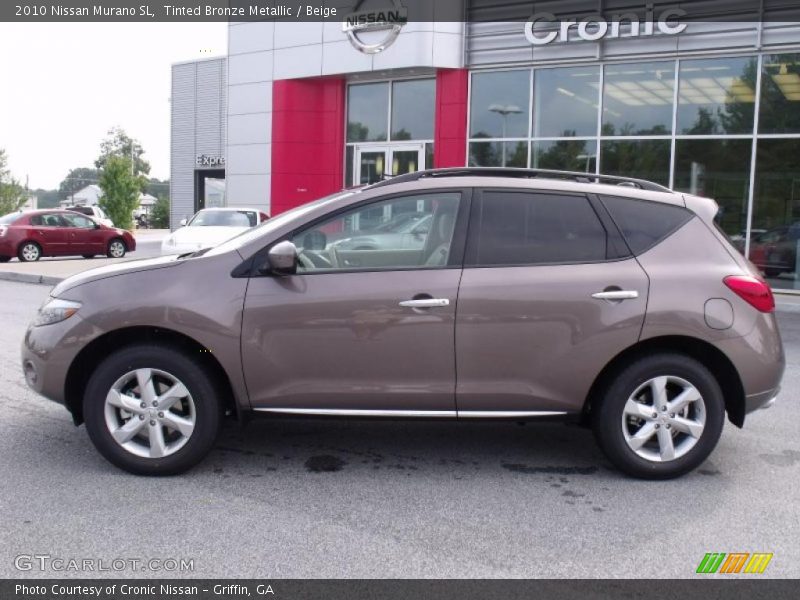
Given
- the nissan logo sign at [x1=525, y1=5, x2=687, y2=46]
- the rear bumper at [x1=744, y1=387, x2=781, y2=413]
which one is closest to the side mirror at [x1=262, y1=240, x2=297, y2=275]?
the rear bumper at [x1=744, y1=387, x2=781, y2=413]

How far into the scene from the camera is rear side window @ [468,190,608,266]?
4629mm

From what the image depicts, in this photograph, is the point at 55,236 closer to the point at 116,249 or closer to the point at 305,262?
the point at 116,249

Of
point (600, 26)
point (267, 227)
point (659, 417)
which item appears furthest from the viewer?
point (600, 26)

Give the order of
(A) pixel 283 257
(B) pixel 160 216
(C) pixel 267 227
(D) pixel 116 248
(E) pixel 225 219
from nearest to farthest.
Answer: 1. (A) pixel 283 257
2. (C) pixel 267 227
3. (E) pixel 225 219
4. (D) pixel 116 248
5. (B) pixel 160 216

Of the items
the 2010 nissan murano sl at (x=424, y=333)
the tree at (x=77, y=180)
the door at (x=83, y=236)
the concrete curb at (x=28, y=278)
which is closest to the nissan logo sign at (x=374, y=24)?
the concrete curb at (x=28, y=278)

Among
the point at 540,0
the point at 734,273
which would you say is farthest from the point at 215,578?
the point at 540,0

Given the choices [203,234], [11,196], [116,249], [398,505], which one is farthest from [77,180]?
Answer: [398,505]

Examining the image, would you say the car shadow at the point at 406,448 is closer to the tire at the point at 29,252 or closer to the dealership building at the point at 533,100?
the dealership building at the point at 533,100

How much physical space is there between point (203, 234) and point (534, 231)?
499 inches

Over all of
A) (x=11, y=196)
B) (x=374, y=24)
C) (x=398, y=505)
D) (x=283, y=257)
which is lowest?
(x=398, y=505)

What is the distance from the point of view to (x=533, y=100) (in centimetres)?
1747

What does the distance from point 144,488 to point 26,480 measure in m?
0.67

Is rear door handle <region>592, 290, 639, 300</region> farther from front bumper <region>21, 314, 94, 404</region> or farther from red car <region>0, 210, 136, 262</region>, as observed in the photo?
red car <region>0, 210, 136, 262</region>

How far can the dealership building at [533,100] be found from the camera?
15.2 metres
